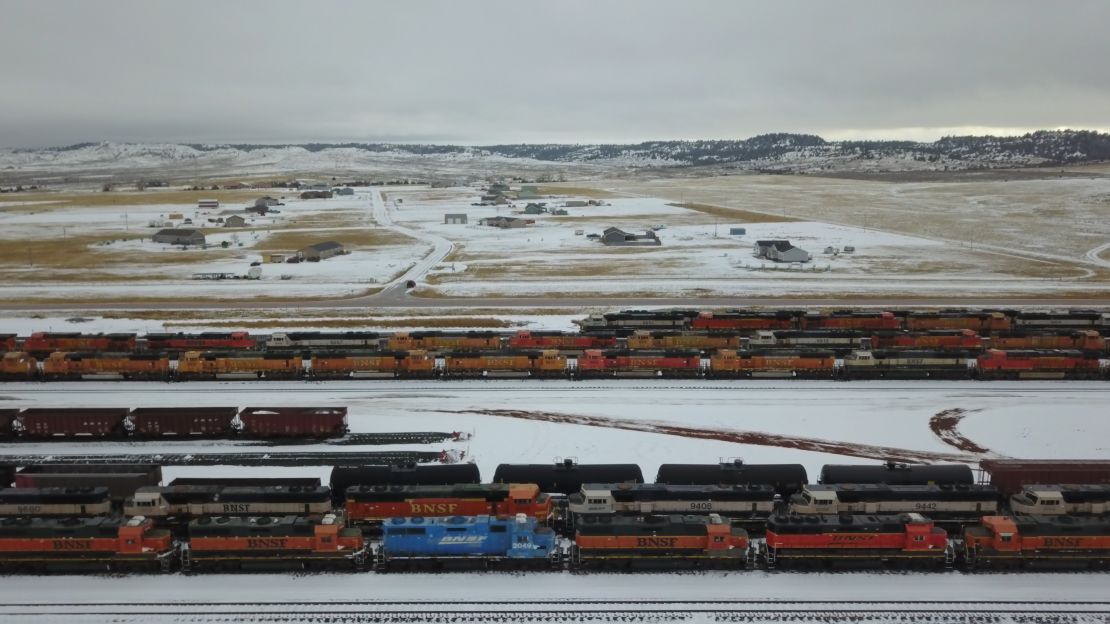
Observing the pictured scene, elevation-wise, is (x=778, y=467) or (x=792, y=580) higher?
(x=778, y=467)

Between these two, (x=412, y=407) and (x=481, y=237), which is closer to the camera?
(x=412, y=407)

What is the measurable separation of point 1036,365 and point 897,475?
76.9 feet

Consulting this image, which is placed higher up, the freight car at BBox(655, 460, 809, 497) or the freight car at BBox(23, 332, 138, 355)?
the freight car at BBox(655, 460, 809, 497)

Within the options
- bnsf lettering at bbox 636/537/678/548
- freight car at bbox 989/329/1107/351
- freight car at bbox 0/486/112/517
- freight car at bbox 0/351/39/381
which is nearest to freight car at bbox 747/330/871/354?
freight car at bbox 989/329/1107/351

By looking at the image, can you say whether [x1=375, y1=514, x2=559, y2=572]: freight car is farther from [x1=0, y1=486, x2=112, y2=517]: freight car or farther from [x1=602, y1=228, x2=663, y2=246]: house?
[x1=602, y1=228, x2=663, y2=246]: house

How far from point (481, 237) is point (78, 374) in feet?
231

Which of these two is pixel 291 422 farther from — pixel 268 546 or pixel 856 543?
pixel 856 543

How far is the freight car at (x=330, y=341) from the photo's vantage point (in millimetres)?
47250

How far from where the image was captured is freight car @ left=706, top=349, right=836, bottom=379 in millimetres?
42875

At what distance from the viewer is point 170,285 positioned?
246ft

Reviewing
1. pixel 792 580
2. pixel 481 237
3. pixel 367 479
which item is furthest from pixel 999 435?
pixel 481 237

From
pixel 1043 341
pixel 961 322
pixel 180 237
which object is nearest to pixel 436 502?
pixel 1043 341

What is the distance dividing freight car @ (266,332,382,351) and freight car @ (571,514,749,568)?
94.1 feet

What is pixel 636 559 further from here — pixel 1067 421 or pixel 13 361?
pixel 13 361
